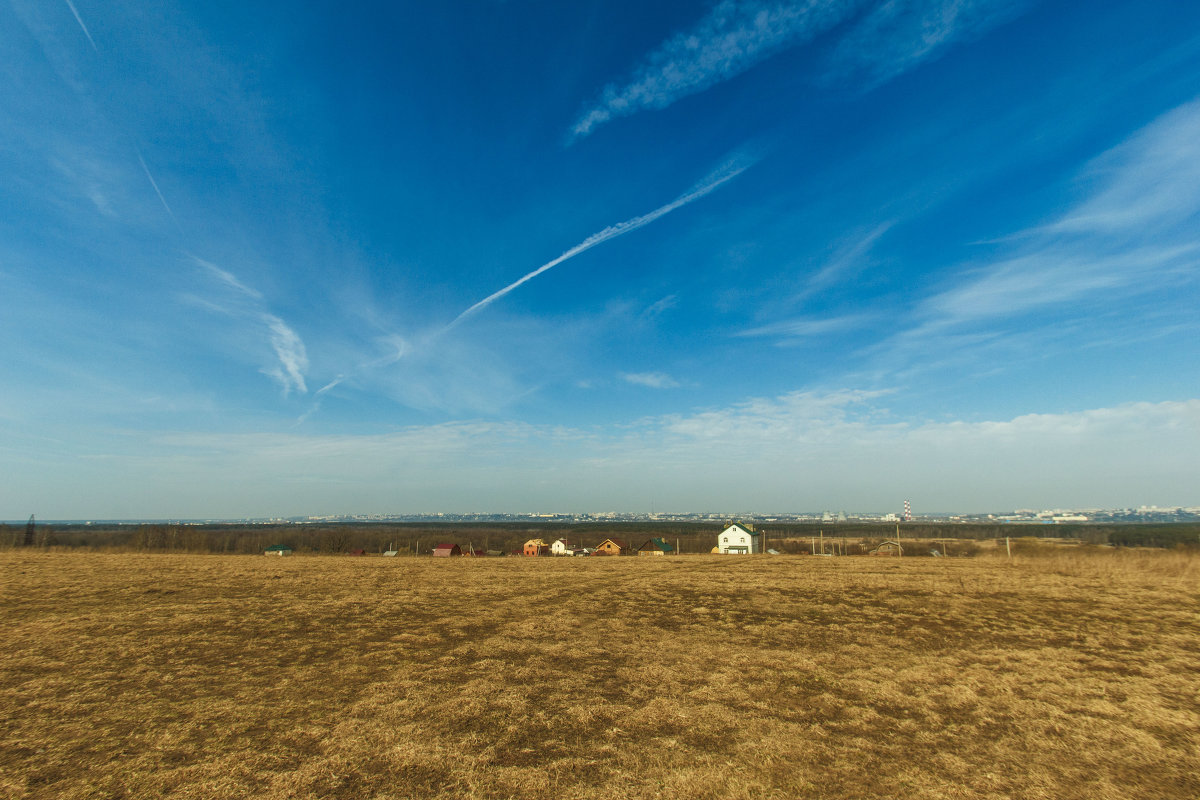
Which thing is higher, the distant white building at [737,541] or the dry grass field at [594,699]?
the dry grass field at [594,699]

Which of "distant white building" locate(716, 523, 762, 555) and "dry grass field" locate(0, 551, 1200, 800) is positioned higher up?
"dry grass field" locate(0, 551, 1200, 800)

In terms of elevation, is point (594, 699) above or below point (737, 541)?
above

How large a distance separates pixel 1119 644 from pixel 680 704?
984 centimetres

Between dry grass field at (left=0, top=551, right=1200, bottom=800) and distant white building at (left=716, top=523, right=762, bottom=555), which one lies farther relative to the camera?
distant white building at (left=716, top=523, right=762, bottom=555)

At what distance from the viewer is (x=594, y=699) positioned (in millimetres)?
7047

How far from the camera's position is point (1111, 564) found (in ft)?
84.5

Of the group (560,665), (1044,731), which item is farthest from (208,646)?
(1044,731)

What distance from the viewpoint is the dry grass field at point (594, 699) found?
4.92 meters

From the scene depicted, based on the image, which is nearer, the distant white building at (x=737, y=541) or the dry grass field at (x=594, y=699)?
the dry grass field at (x=594, y=699)

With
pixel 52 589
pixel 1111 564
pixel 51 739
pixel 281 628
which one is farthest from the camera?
pixel 1111 564

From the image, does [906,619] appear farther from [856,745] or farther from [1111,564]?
[1111,564]

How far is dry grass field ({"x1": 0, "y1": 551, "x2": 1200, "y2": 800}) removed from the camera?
492 centimetres

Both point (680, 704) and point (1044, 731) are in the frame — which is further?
point (680, 704)

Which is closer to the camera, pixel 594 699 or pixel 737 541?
pixel 594 699
